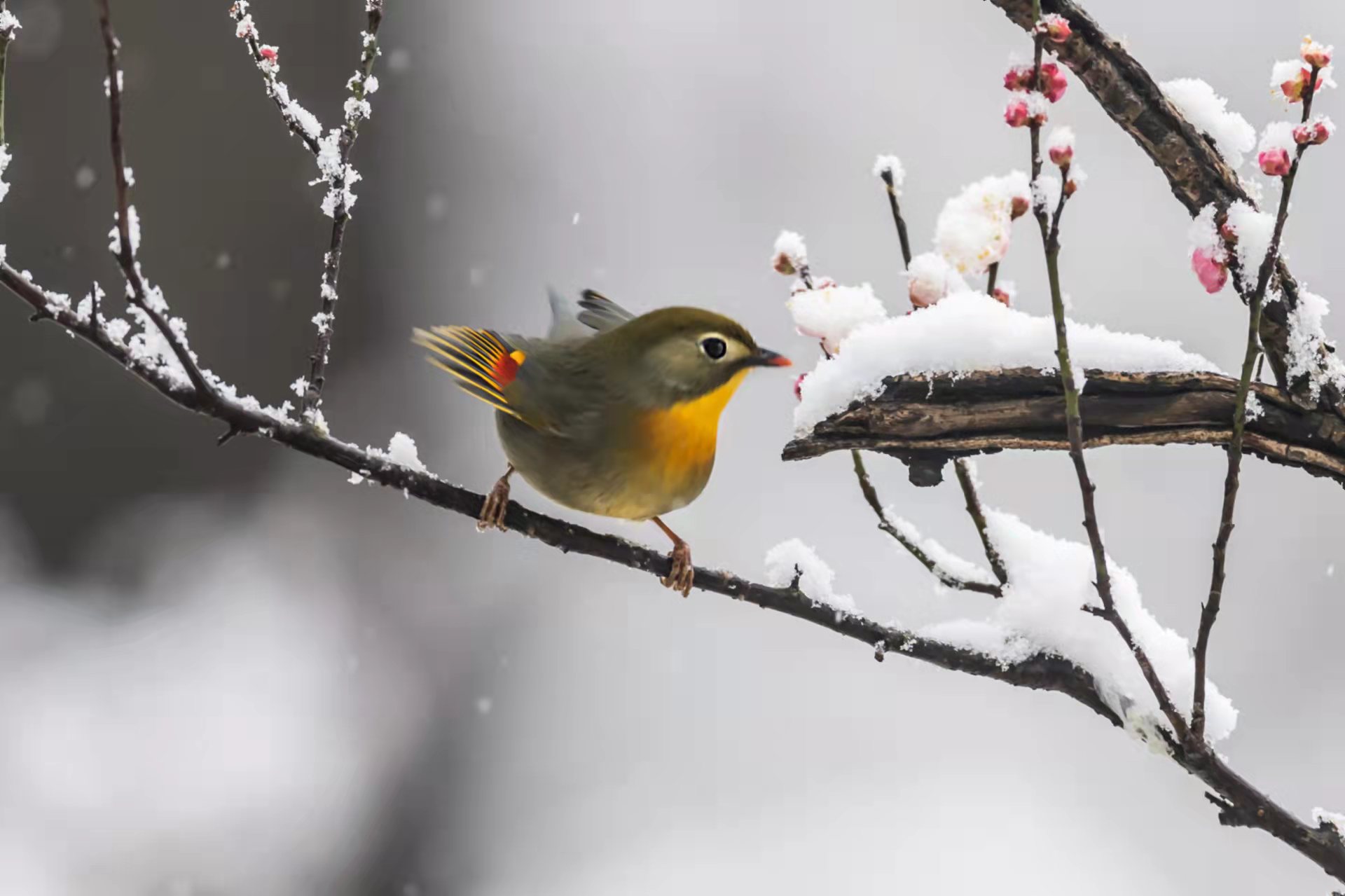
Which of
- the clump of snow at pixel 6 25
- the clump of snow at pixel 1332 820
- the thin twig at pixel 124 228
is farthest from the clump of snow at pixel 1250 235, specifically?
the clump of snow at pixel 6 25

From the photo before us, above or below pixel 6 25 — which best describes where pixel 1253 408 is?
above

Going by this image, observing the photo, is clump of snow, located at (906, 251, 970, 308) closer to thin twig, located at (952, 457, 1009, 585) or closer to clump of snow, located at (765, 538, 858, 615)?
thin twig, located at (952, 457, 1009, 585)

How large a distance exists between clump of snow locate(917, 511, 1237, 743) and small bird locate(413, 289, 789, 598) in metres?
0.42

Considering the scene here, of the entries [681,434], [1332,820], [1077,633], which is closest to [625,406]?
[681,434]

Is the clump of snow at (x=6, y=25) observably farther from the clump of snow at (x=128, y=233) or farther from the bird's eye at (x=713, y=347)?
the bird's eye at (x=713, y=347)

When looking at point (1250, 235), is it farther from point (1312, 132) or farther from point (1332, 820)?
point (1332, 820)

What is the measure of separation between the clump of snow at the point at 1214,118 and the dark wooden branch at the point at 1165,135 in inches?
0.7

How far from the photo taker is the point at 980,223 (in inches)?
56.3

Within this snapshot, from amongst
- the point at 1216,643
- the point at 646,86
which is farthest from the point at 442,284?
the point at 1216,643

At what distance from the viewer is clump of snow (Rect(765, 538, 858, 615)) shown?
64.3 inches

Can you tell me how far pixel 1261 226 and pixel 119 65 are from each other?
4.10 feet

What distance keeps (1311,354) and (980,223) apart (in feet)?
1.59

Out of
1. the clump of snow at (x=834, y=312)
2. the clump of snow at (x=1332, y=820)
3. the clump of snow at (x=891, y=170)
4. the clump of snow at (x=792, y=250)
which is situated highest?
the clump of snow at (x=891, y=170)

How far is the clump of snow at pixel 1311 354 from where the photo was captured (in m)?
1.54
